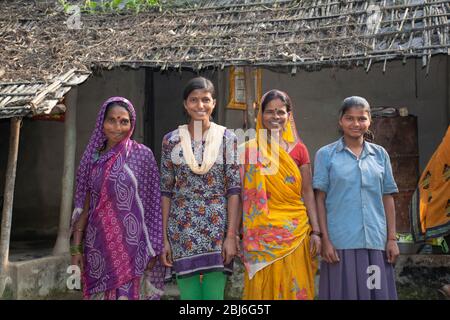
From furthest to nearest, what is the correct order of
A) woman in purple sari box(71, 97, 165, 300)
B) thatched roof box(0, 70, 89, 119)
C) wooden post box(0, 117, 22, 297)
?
wooden post box(0, 117, 22, 297) < thatched roof box(0, 70, 89, 119) < woman in purple sari box(71, 97, 165, 300)

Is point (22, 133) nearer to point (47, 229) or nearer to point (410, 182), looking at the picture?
point (47, 229)

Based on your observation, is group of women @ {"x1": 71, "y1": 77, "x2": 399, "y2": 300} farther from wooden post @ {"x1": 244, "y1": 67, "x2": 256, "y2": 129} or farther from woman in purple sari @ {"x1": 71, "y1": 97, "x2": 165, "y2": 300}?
wooden post @ {"x1": 244, "y1": 67, "x2": 256, "y2": 129}

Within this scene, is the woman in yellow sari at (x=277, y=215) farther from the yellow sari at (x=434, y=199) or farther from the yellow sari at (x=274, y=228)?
the yellow sari at (x=434, y=199)

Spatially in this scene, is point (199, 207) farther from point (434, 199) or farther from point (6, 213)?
point (6, 213)

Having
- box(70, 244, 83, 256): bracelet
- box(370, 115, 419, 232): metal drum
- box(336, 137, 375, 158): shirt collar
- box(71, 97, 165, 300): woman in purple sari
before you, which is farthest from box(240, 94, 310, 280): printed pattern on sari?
box(370, 115, 419, 232): metal drum

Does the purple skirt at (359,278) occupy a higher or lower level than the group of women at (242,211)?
lower

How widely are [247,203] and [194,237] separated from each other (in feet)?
1.35

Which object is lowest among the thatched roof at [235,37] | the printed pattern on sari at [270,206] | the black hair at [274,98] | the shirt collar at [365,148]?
the printed pattern on sari at [270,206]

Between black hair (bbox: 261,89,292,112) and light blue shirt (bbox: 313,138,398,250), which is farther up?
black hair (bbox: 261,89,292,112)

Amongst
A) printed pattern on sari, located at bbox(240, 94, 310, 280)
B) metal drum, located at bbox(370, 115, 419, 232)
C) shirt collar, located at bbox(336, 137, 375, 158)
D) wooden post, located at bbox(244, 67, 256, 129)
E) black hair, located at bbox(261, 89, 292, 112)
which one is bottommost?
printed pattern on sari, located at bbox(240, 94, 310, 280)

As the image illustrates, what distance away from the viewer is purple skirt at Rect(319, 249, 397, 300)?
3639mm

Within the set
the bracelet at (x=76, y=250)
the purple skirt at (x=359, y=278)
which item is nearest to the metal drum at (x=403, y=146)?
the purple skirt at (x=359, y=278)

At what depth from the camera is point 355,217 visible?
369 cm

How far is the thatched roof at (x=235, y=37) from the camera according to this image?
19.2 feet
